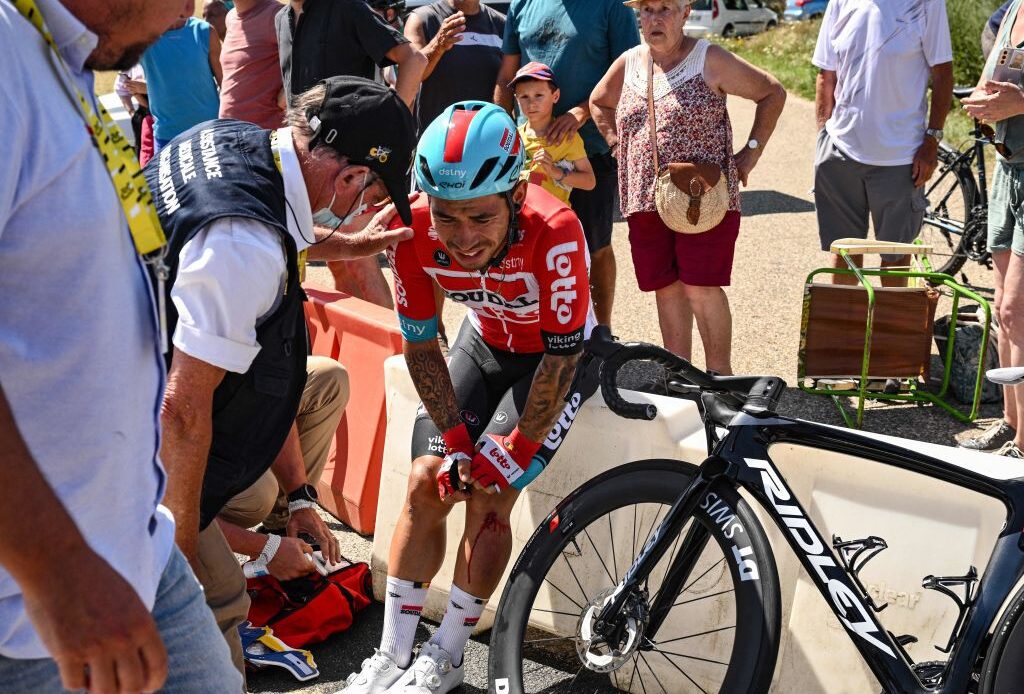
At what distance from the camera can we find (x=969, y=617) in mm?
2771

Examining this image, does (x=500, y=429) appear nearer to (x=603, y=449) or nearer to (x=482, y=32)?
(x=603, y=449)

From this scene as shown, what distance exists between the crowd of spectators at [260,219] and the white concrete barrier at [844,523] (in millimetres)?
907

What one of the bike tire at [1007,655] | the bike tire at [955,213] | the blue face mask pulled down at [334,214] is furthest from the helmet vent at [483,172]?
the bike tire at [955,213]

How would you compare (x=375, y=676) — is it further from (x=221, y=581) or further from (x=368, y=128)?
(x=368, y=128)

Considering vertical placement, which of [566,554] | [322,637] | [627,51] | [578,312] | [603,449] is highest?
[627,51]

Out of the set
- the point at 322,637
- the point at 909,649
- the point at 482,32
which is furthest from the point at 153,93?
the point at 909,649

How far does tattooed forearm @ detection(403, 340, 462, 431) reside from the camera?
3.68 meters

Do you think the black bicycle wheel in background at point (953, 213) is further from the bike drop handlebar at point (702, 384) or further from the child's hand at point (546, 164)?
the bike drop handlebar at point (702, 384)

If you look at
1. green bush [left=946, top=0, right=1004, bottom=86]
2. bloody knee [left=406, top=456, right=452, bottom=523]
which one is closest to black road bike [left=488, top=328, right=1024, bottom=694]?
bloody knee [left=406, top=456, right=452, bottom=523]

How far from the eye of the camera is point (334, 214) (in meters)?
3.02

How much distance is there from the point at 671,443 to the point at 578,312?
52 cm

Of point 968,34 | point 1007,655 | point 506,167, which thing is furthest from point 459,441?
point 968,34

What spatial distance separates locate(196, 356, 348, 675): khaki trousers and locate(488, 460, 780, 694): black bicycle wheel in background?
0.76 meters

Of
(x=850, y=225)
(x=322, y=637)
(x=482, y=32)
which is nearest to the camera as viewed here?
(x=322, y=637)
